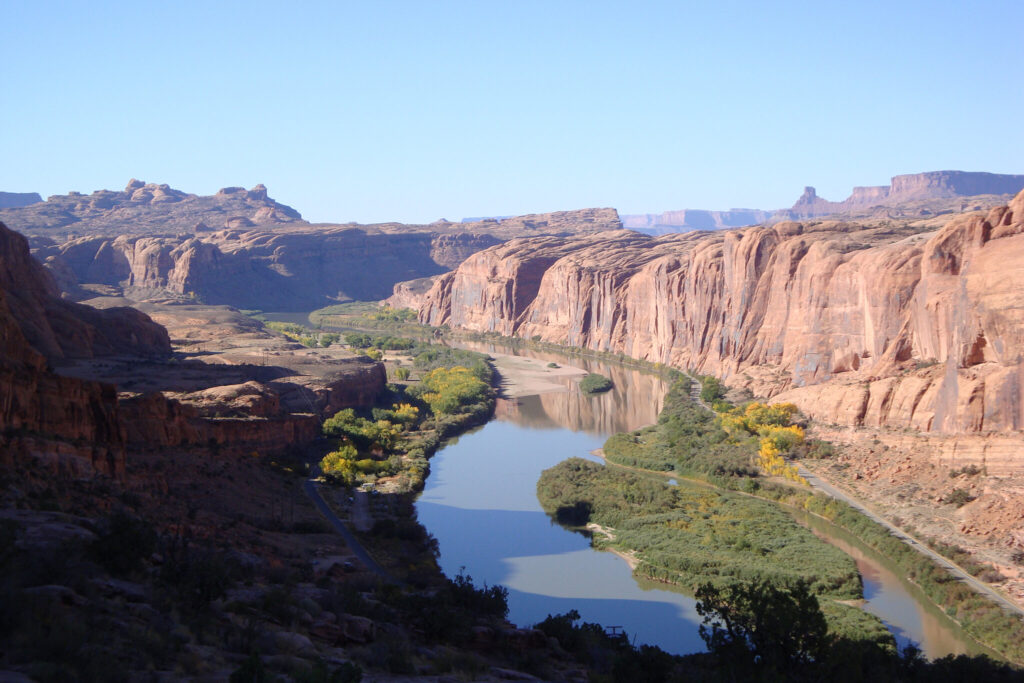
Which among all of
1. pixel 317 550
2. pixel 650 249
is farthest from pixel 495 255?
pixel 317 550

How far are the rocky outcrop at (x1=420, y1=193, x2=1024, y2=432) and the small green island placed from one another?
8002 millimetres

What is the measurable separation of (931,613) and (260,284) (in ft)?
453

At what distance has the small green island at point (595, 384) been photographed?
77125 mm

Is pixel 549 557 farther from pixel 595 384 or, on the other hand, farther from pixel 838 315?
pixel 595 384

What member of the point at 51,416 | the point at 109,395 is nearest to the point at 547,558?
the point at 109,395

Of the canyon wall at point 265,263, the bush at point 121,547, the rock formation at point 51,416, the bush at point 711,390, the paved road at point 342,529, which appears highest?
the canyon wall at point 265,263

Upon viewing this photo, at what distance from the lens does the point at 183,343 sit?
7575cm

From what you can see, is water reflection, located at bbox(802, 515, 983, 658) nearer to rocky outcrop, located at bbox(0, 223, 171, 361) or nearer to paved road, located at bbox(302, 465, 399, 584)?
paved road, located at bbox(302, 465, 399, 584)

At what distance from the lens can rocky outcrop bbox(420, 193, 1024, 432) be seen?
130ft

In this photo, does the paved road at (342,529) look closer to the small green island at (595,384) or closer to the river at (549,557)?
the river at (549,557)

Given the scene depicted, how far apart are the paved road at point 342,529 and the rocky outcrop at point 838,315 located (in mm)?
25812

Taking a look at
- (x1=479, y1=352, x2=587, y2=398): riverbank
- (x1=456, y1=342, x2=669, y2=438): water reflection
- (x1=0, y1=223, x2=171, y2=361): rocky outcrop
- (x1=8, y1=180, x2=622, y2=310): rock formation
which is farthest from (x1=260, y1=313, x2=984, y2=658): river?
(x1=8, y1=180, x2=622, y2=310): rock formation

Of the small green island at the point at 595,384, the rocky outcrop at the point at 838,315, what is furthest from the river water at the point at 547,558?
the small green island at the point at 595,384

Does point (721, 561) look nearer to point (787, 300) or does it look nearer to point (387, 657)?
point (387, 657)
